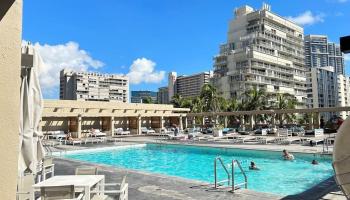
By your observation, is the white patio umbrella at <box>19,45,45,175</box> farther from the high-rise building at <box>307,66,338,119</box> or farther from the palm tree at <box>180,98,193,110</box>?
the high-rise building at <box>307,66,338,119</box>

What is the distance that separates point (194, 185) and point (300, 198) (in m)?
2.67

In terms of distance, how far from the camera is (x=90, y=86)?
138 m

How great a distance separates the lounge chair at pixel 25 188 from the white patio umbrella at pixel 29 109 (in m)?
1.71

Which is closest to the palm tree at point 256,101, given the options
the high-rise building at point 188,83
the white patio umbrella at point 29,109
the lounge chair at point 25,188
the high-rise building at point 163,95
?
the lounge chair at point 25,188

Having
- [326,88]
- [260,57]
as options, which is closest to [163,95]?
[326,88]

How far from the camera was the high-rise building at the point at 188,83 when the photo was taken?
140 m

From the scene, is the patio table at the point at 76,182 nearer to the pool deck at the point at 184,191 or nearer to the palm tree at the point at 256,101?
the pool deck at the point at 184,191

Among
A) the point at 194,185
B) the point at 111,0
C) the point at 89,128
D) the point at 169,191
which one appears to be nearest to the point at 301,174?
the point at 194,185

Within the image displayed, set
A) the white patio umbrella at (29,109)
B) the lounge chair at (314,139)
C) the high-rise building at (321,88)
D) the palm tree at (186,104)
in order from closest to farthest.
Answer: the white patio umbrella at (29,109), the lounge chair at (314,139), the palm tree at (186,104), the high-rise building at (321,88)

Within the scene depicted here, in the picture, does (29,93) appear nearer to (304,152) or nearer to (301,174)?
(301,174)

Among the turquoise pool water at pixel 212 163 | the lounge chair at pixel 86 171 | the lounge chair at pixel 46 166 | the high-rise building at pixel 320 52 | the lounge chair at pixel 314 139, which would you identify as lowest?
the turquoise pool water at pixel 212 163

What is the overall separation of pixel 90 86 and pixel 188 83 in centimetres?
4628

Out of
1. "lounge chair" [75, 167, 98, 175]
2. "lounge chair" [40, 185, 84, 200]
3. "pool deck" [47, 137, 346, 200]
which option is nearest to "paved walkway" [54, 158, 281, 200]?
"pool deck" [47, 137, 346, 200]

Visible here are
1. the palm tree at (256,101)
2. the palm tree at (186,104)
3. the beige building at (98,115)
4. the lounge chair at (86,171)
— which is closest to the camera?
the lounge chair at (86,171)
